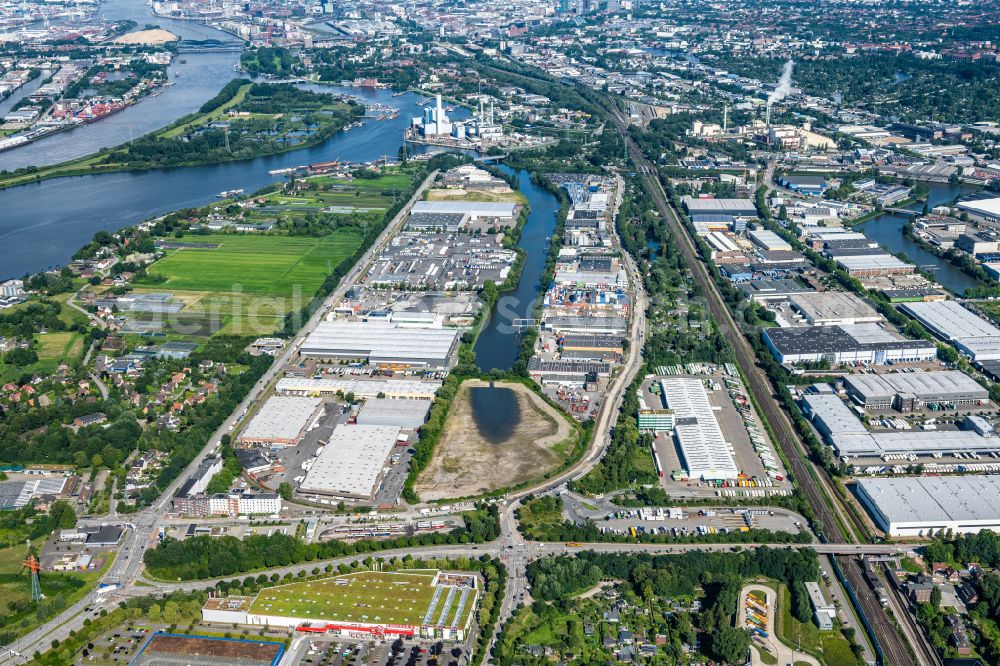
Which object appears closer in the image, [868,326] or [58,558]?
[58,558]

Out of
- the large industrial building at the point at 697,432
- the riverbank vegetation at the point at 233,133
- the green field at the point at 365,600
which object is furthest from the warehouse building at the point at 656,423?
the riverbank vegetation at the point at 233,133

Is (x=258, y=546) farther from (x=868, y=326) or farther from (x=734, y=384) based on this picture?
(x=868, y=326)

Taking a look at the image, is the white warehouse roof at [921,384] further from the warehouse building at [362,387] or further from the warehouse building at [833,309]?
the warehouse building at [362,387]

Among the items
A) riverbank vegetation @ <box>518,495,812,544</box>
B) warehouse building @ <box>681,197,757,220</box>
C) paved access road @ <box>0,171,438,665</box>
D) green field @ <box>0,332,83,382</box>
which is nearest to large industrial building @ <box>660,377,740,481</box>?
riverbank vegetation @ <box>518,495,812,544</box>

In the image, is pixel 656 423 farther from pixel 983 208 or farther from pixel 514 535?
pixel 983 208

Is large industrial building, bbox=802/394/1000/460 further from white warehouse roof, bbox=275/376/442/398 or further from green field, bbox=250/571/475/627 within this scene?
green field, bbox=250/571/475/627

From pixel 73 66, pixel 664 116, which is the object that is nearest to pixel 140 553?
pixel 664 116
